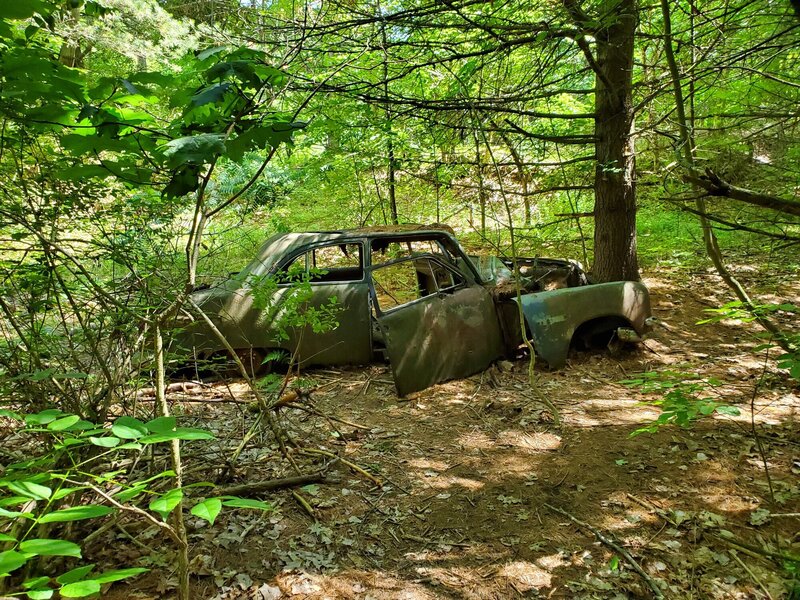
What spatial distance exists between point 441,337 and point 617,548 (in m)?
2.63

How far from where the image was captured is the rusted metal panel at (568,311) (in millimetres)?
4879

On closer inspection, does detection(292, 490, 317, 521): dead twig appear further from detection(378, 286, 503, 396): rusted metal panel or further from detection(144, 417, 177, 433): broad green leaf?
detection(144, 417, 177, 433): broad green leaf

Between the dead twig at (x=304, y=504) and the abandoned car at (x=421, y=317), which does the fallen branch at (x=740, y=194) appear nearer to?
the dead twig at (x=304, y=504)

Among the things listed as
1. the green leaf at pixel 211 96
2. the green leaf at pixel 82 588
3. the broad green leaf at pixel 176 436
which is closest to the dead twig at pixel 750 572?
the broad green leaf at pixel 176 436

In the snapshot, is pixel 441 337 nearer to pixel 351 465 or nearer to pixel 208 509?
pixel 351 465

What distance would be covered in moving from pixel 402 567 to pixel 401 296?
647 centimetres

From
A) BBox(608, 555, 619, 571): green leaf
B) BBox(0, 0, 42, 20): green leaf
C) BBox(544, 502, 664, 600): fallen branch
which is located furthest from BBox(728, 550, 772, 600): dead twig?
BBox(0, 0, 42, 20): green leaf

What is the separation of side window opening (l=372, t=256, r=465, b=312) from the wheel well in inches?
65.2

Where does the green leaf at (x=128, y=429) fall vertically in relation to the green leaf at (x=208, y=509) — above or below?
above

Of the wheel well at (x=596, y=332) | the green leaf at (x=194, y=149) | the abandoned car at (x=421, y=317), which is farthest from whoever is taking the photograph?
the wheel well at (x=596, y=332)

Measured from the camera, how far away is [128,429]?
3.38 ft

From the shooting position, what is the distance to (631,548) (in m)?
2.51

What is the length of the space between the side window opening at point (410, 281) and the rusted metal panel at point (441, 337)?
23 centimetres

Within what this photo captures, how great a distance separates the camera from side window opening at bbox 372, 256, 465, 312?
531cm
